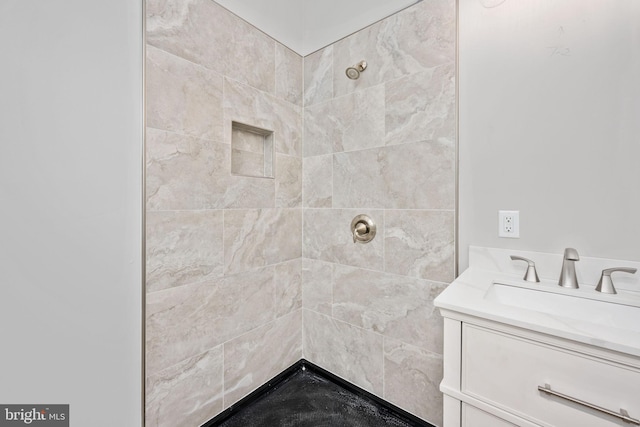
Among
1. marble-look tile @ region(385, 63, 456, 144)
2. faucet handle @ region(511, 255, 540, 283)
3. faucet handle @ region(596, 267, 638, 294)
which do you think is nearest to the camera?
faucet handle @ region(596, 267, 638, 294)

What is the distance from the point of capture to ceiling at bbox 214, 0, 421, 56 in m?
1.54

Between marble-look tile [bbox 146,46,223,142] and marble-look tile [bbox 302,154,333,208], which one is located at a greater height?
marble-look tile [bbox 146,46,223,142]

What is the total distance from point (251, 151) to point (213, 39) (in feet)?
1.95

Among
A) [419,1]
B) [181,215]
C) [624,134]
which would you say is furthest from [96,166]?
[624,134]

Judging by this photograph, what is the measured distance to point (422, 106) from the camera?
140 cm

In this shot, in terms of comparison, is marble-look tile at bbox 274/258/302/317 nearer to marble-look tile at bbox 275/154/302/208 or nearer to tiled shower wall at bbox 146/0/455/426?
tiled shower wall at bbox 146/0/455/426

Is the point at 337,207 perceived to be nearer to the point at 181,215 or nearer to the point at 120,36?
the point at 181,215

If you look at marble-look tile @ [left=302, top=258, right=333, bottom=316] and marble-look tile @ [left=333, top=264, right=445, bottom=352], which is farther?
marble-look tile @ [left=302, top=258, right=333, bottom=316]

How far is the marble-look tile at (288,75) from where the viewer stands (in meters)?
1.75

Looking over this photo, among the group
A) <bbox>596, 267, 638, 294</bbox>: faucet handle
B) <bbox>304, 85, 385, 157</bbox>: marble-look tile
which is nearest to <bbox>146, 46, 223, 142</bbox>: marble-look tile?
<bbox>304, 85, 385, 157</bbox>: marble-look tile

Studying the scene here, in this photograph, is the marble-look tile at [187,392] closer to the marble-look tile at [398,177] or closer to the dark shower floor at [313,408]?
the dark shower floor at [313,408]

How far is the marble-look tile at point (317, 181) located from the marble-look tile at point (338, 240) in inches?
2.4

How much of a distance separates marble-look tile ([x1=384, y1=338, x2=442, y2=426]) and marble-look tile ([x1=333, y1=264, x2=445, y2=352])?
0.06 metres

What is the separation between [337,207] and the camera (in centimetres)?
176
